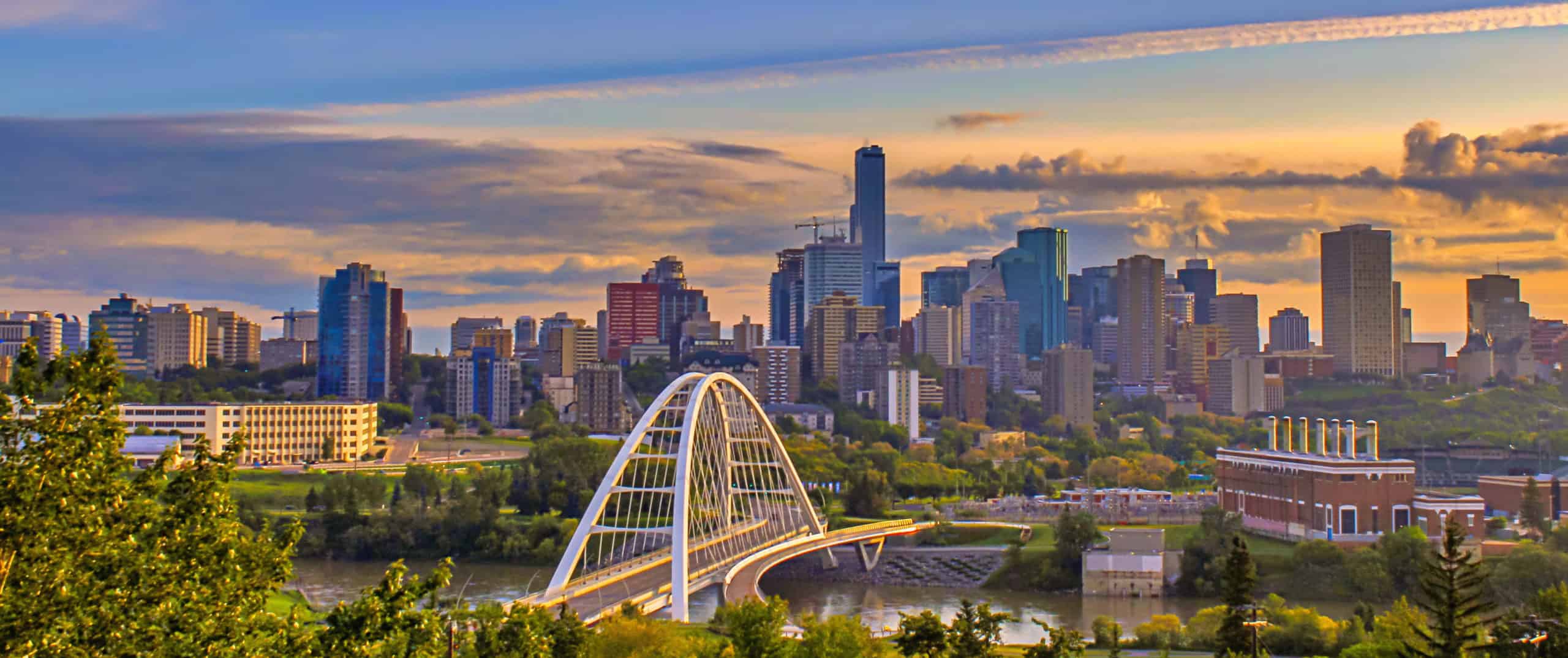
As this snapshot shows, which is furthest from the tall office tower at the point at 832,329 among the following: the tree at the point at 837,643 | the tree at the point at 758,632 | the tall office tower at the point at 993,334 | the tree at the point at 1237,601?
the tree at the point at 758,632

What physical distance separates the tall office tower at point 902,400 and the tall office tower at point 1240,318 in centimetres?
7511

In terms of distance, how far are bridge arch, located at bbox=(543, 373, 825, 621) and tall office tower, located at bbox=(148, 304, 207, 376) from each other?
79.7 meters

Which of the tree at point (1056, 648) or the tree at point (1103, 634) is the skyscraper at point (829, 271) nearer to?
the tree at point (1103, 634)

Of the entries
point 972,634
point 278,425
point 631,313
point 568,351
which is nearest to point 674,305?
point 631,313

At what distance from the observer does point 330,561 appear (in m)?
59.6

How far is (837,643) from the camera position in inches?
1137

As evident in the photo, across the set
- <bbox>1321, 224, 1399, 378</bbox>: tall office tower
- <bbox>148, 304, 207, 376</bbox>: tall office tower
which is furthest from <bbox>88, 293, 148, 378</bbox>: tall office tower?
<bbox>1321, 224, 1399, 378</bbox>: tall office tower

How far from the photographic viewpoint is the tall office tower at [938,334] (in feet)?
568

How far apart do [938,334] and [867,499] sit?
339ft

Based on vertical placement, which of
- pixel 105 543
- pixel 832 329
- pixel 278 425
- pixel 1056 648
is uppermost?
pixel 832 329

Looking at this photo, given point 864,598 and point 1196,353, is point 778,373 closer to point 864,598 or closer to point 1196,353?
point 1196,353

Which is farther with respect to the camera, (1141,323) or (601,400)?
(1141,323)

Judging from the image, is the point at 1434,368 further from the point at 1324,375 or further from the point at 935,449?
the point at 935,449

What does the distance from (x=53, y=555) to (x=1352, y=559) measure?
4674cm
